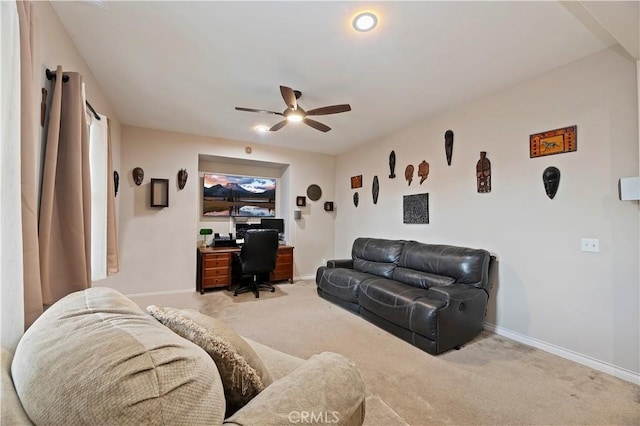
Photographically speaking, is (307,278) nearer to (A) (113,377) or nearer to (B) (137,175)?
(B) (137,175)

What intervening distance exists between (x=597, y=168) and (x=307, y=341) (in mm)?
2989

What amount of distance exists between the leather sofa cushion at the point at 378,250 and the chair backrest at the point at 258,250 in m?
1.35

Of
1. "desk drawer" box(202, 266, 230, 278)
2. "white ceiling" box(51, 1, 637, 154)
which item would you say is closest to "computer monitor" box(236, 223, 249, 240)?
"desk drawer" box(202, 266, 230, 278)

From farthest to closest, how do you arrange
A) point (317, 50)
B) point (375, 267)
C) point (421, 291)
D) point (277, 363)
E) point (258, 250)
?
point (258, 250), point (375, 267), point (421, 291), point (317, 50), point (277, 363)

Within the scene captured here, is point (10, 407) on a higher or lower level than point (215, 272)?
higher

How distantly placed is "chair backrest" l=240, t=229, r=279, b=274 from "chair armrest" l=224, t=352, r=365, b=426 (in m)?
3.17

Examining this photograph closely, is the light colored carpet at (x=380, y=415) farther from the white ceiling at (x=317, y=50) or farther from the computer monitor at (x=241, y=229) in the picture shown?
the computer monitor at (x=241, y=229)

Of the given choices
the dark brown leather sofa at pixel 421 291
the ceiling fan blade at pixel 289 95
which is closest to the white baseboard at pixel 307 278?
the dark brown leather sofa at pixel 421 291

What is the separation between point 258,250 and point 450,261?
267 centimetres

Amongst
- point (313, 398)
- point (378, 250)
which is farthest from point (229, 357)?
point (378, 250)

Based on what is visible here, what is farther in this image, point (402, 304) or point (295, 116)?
point (295, 116)

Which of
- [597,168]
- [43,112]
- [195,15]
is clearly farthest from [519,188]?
[43,112]

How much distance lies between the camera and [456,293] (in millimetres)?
2477

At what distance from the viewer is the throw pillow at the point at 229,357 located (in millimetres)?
809
